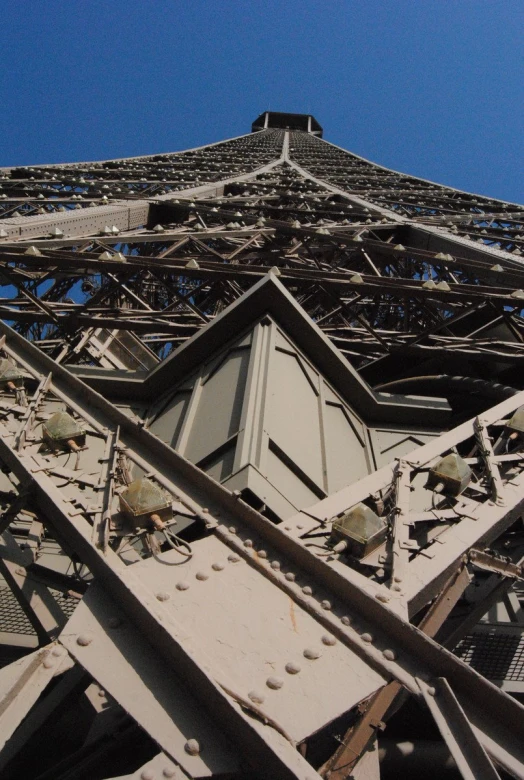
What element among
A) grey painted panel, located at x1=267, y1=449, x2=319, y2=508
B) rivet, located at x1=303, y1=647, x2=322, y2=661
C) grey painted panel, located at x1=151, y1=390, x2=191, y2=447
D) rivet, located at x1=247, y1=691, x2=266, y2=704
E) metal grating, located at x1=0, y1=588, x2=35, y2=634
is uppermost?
grey painted panel, located at x1=151, y1=390, x2=191, y2=447

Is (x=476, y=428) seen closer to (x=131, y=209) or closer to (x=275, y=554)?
(x=275, y=554)

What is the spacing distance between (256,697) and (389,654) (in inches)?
21.7

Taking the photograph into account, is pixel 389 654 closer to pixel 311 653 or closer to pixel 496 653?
pixel 311 653

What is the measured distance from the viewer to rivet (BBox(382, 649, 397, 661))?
2.85m

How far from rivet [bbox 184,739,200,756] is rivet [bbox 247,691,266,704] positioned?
0.25m

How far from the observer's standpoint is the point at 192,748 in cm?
250

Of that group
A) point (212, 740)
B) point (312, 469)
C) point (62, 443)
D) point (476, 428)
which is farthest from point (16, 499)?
Result: point (476, 428)

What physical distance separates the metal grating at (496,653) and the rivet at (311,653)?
2.65 m

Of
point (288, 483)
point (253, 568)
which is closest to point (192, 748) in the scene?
point (253, 568)

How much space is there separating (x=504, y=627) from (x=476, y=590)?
306mm

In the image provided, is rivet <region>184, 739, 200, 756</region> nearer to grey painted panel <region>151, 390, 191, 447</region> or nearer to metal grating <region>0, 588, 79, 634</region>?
metal grating <region>0, 588, 79, 634</region>

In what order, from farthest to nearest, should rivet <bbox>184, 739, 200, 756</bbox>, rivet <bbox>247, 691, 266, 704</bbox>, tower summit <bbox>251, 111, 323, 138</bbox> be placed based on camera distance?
1. tower summit <bbox>251, 111, 323, 138</bbox>
2. rivet <bbox>247, 691, 266, 704</bbox>
3. rivet <bbox>184, 739, 200, 756</bbox>

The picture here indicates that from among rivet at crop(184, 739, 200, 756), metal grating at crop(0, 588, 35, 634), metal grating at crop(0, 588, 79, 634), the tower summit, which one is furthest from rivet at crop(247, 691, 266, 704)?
the tower summit

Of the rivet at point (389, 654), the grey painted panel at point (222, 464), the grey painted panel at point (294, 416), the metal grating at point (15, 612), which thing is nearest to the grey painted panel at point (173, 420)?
the grey painted panel at point (222, 464)
